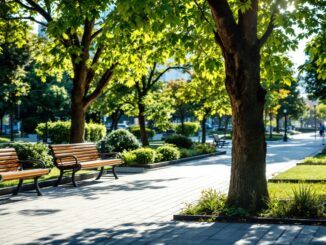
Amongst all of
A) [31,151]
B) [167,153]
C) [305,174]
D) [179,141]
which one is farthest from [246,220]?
[179,141]

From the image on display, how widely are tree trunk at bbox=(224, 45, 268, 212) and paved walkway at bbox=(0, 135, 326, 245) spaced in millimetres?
902

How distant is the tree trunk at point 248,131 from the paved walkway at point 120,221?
90cm

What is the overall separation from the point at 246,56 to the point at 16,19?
12.3 metres

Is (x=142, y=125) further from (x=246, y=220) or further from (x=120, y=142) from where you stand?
(x=246, y=220)

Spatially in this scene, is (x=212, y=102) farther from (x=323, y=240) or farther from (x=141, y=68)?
(x=323, y=240)

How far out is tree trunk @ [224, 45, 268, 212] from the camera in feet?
26.9

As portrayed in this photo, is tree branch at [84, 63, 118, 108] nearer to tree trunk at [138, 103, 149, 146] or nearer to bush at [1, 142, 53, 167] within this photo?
bush at [1, 142, 53, 167]

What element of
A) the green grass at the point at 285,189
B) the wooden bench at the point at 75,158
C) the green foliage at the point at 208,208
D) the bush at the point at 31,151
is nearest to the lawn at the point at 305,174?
the green grass at the point at 285,189

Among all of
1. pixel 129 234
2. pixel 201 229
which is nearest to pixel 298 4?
pixel 201 229

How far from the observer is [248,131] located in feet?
26.9

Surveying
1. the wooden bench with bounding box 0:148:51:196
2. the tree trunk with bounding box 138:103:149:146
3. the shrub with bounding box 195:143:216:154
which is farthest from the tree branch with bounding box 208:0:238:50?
the tree trunk with bounding box 138:103:149:146

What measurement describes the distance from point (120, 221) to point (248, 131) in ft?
8.65

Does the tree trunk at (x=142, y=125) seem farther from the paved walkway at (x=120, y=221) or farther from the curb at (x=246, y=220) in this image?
the curb at (x=246, y=220)

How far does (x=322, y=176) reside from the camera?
13.7 metres
